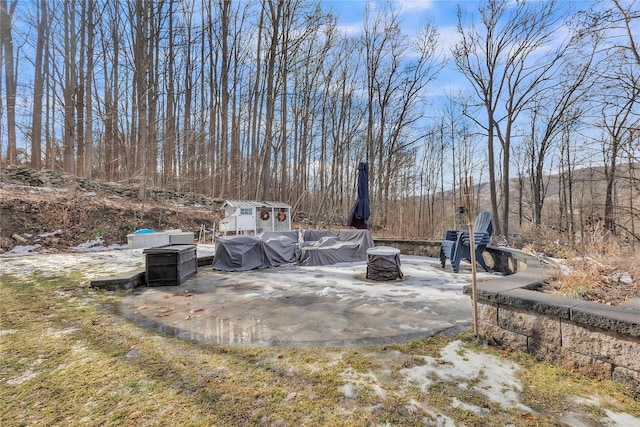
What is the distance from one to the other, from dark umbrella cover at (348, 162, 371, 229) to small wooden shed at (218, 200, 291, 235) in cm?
331

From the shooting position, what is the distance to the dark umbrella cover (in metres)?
7.83

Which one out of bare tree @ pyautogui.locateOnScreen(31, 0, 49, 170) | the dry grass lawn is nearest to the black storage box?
the dry grass lawn

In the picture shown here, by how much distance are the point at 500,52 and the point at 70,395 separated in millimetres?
13882

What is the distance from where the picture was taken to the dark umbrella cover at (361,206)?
7828 millimetres

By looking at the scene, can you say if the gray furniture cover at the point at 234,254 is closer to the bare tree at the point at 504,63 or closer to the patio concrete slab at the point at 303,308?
the patio concrete slab at the point at 303,308

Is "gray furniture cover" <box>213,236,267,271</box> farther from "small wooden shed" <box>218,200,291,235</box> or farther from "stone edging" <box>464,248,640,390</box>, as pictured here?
"stone edging" <box>464,248,640,390</box>

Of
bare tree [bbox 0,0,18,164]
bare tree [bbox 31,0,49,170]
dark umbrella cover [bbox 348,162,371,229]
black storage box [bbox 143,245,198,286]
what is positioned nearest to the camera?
black storage box [bbox 143,245,198,286]

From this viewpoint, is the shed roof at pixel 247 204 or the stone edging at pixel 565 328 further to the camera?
the shed roof at pixel 247 204

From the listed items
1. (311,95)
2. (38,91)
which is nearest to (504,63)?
(311,95)

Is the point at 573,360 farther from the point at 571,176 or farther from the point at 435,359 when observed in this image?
the point at 571,176

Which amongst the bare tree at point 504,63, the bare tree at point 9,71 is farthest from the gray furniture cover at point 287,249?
the bare tree at point 9,71

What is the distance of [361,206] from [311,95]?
29.0 ft

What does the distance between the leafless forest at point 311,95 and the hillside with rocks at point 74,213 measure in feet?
3.50

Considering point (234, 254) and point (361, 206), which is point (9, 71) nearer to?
point (234, 254)
